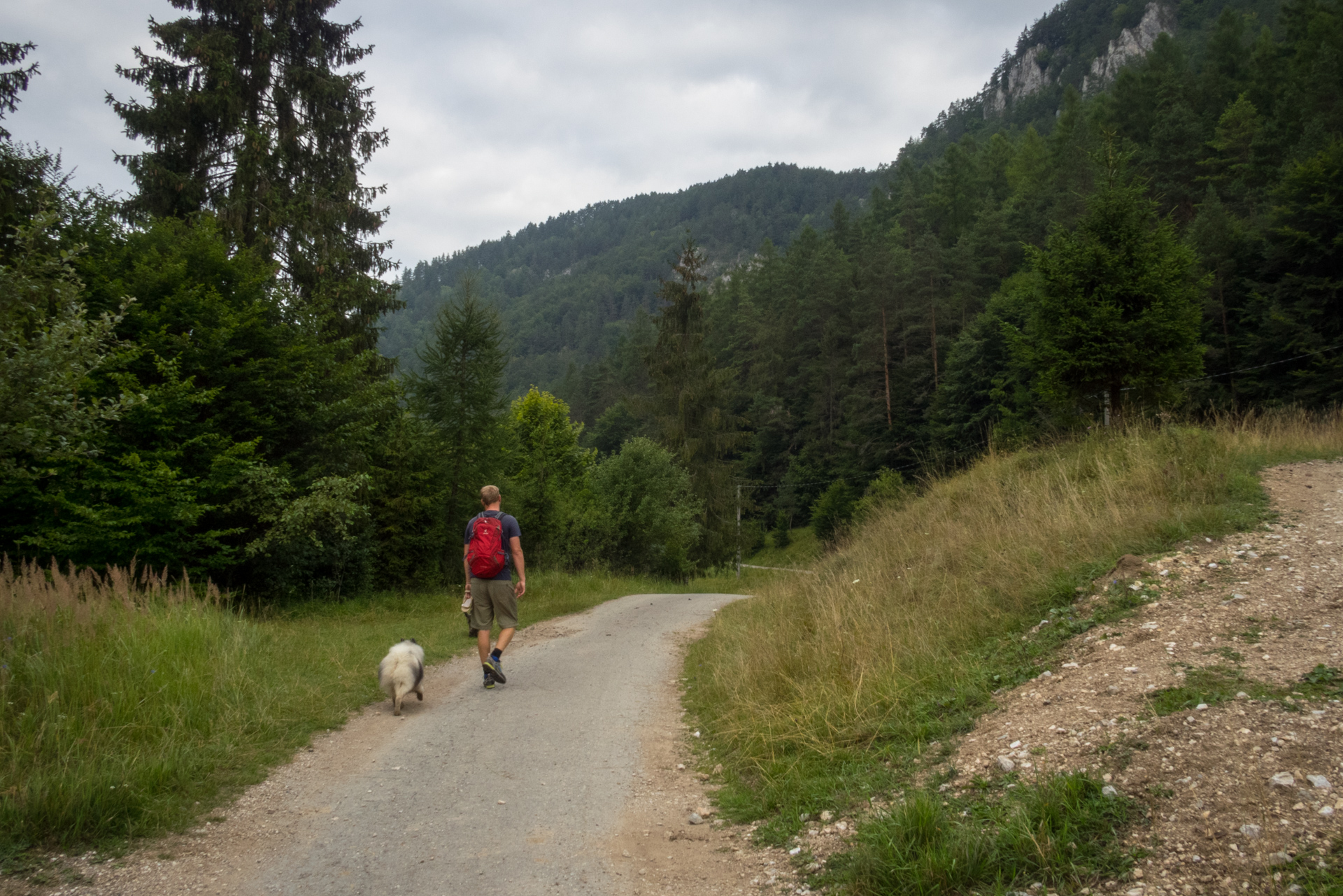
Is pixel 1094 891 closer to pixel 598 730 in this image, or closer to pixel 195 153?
pixel 598 730

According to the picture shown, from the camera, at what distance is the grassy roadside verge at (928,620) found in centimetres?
476

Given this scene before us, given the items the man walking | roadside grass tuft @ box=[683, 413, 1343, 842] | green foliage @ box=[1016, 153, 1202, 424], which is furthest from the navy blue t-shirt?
green foliage @ box=[1016, 153, 1202, 424]

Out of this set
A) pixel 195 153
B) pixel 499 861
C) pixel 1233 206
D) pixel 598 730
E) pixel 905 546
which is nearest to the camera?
pixel 499 861

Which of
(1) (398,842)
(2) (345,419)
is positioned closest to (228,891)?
(1) (398,842)

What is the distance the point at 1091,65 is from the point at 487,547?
153 meters

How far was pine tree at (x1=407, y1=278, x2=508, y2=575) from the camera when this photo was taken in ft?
61.8

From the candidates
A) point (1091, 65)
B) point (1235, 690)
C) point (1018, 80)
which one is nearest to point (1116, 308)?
point (1235, 690)

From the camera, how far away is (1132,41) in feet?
394

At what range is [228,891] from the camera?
12.1 feet

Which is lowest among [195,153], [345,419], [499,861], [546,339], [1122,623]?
[499,861]

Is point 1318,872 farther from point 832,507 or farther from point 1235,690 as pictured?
point 832,507

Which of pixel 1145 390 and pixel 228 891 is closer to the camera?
pixel 228 891

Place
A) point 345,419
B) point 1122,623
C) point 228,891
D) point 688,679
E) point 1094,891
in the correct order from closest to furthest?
point 1094,891 < point 228,891 < point 1122,623 < point 688,679 < point 345,419

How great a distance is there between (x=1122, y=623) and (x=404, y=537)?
15.5 meters
